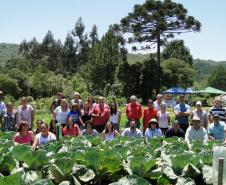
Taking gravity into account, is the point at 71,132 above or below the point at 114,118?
below

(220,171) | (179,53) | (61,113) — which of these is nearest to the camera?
(220,171)

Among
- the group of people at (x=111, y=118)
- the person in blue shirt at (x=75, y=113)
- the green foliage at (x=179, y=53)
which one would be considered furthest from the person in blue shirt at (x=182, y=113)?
the green foliage at (x=179, y=53)

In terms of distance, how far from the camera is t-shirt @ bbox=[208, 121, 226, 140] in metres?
10.4

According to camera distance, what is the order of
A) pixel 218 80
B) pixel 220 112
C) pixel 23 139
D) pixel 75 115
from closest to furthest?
1. pixel 23 139
2. pixel 220 112
3. pixel 75 115
4. pixel 218 80

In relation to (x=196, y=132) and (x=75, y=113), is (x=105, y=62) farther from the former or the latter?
(x=196, y=132)

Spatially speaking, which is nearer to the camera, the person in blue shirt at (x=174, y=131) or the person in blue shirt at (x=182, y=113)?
the person in blue shirt at (x=174, y=131)

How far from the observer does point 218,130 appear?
34.2 ft

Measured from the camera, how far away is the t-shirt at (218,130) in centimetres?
1040

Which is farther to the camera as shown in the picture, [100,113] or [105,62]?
[105,62]

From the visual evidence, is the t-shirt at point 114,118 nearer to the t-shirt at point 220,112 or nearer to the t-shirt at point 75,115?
the t-shirt at point 75,115

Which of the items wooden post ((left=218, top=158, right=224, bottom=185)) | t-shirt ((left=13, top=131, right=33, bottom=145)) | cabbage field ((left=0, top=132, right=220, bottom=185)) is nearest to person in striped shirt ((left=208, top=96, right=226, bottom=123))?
t-shirt ((left=13, top=131, right=33, bottom=145))

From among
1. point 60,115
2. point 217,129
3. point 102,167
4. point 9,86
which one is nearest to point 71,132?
point 60,115

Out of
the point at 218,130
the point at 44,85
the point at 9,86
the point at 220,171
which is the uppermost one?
the point at 220,171

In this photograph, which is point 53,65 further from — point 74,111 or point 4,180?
point 4,180
